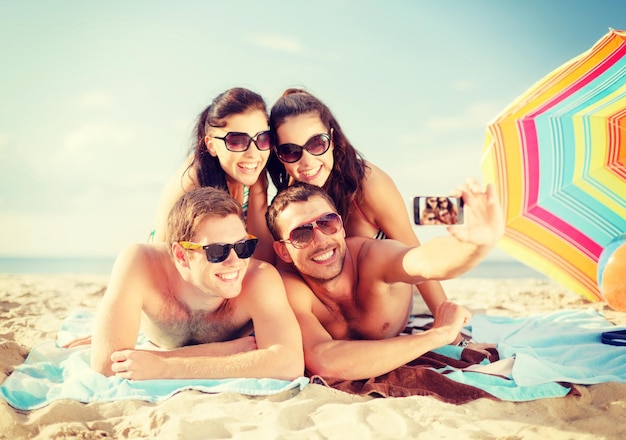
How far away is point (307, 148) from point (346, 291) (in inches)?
48.2

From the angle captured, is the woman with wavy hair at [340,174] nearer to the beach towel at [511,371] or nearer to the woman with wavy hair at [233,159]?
the woman with wavy hair at [233,159]

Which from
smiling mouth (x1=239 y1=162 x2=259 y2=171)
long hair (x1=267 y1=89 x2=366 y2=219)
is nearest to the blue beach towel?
long hair (x1=267 y1=89 x2=366 y2=219)

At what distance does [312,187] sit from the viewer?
164 inches

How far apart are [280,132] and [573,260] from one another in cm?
308

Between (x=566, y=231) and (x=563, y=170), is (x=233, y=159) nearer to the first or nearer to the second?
(x=563, y=170)

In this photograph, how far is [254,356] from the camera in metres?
3.62

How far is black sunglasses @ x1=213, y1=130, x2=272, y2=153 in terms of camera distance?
14.9 ft

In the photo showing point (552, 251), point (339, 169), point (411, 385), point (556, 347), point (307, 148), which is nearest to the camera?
point (411, 385)

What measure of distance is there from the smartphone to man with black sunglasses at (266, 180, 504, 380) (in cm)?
38

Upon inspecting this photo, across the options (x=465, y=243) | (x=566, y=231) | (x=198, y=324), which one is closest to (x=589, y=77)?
(x=566, y=231)

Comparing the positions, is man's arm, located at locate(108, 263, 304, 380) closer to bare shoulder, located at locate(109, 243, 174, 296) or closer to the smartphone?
bare shoulder, located at locate(109, 243, 174, 296)

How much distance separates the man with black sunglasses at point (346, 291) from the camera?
3.63 meters

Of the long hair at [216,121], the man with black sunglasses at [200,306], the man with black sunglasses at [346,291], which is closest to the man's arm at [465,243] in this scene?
the man with black sunglasses at [346,291]

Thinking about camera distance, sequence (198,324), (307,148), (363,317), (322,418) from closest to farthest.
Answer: (322,418)
(198,324)
(363,317)
(307,148)
